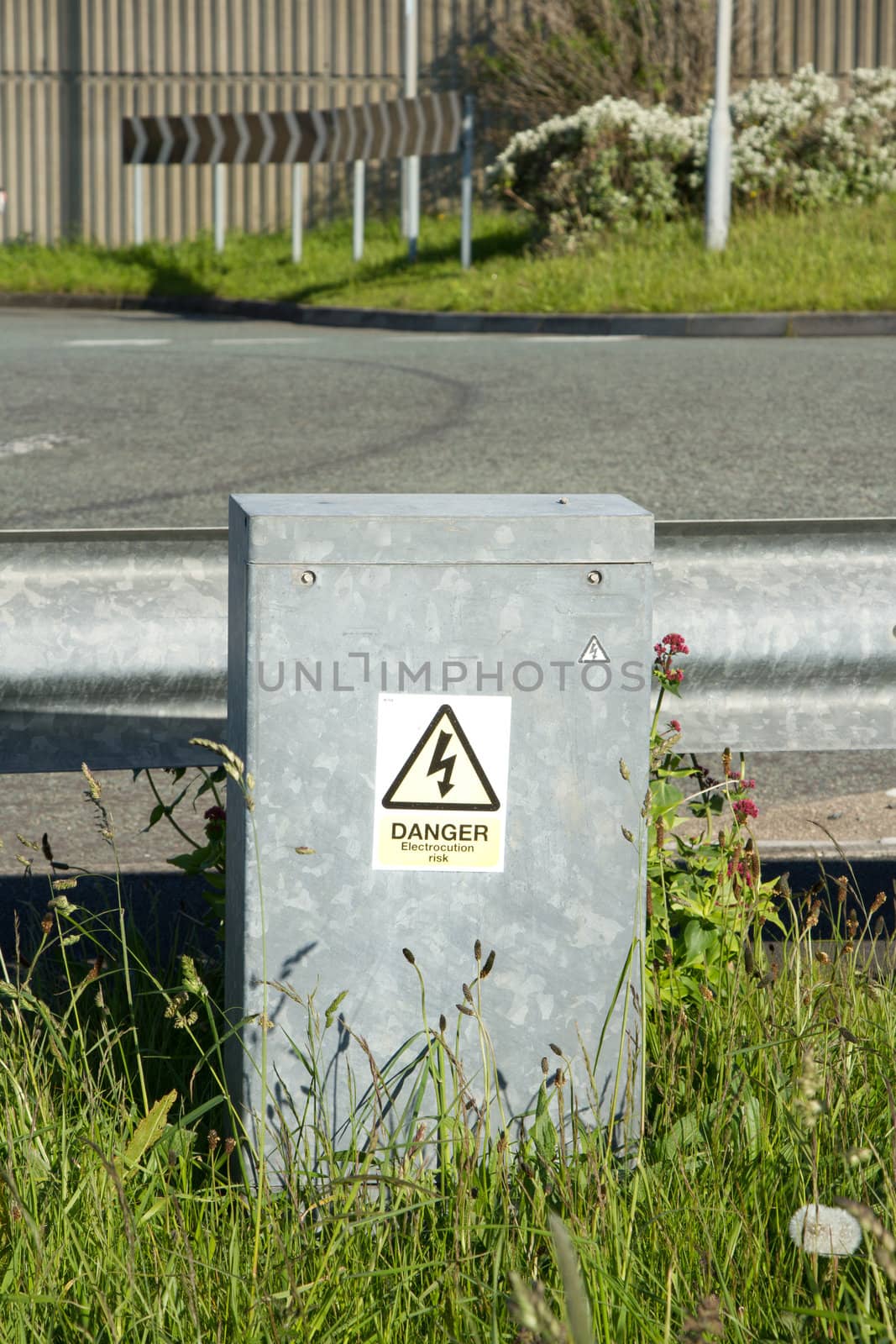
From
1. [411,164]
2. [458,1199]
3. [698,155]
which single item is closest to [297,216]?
[411,164]

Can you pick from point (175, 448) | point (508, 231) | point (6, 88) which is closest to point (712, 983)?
point (175, 448)

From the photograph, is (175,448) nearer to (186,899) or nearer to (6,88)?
(186,899)

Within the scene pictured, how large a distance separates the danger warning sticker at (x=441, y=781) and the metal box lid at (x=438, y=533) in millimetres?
163

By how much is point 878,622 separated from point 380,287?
15.2m

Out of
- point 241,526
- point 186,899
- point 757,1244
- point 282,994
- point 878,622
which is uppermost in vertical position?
point 241,526

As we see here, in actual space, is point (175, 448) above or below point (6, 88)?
below

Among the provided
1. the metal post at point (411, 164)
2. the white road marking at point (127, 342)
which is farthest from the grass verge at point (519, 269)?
the white road marking at point (127, 342)

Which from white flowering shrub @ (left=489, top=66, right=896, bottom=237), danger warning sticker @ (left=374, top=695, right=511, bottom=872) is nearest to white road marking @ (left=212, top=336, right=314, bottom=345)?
white flowering shrub @ (left=489, top=66, right=896, bottom=237)

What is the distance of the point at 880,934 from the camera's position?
291 cm

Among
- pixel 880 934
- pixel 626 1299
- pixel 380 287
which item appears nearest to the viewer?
pixel 626 1299

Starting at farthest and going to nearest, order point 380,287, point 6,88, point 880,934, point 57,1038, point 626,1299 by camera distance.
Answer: point 6,88
point 380,287
point 880,934
point 57,1038
point 626,1299

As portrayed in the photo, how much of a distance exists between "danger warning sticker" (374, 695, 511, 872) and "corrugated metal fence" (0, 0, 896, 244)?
20.7 meters

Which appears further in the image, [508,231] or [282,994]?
[508,231]

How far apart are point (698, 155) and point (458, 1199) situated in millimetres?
16746
